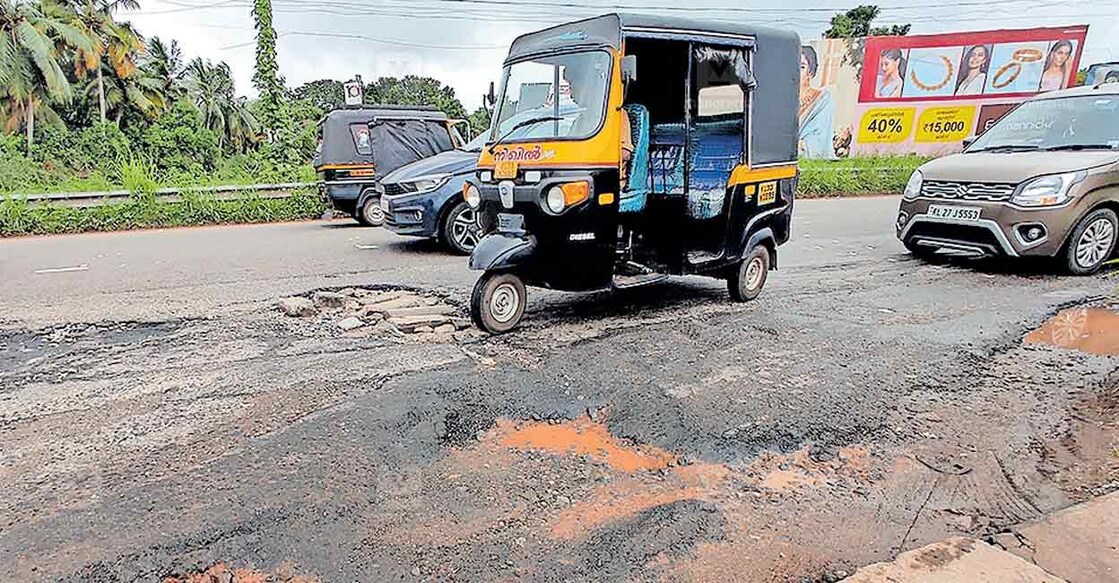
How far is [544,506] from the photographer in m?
3.03

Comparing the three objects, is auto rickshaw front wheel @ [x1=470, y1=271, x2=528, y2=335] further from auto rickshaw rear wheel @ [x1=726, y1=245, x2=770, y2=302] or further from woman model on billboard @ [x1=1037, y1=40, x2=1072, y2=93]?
woman model on billboard @ [x1=1037, y1=40, x2=1072, y2=93]

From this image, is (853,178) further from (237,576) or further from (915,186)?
(237,576)

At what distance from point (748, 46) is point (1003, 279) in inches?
148

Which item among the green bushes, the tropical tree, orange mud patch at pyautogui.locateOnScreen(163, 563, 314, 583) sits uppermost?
the tropical tree

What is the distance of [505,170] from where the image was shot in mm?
5535

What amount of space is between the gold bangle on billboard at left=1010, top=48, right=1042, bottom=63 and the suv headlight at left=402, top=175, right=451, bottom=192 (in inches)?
850

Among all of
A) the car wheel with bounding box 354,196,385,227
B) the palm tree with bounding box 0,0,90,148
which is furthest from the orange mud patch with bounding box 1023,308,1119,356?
the palm tree with bounding box 0,0,90,148

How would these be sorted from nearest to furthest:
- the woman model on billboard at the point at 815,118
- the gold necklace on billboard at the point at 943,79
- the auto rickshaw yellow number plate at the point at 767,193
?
the auto rickshaw yellow number plate at the point at 767,193, the gold necklace on billboard at the point at 943,79, the woman model on billboard at the point at 815,118

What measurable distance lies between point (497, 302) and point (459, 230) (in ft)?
13.3

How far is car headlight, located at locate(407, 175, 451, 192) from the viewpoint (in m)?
9.41

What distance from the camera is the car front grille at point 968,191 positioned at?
7262 millimetres

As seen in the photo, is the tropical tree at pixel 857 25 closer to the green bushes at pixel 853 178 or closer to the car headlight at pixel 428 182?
the green bushes at pixel 853 178

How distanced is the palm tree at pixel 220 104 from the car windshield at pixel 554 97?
30.6 meters

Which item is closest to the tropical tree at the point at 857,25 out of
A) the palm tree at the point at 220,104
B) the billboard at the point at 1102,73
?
the billboard at the point at 1102,73
